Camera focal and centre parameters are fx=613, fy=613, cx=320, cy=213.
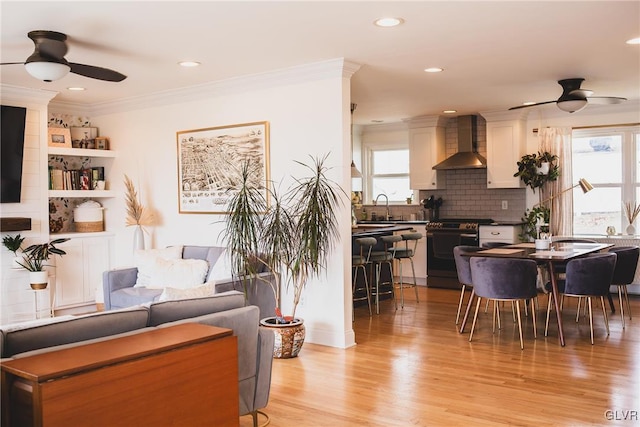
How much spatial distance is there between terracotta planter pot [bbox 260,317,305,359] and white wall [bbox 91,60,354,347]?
19.5 inches

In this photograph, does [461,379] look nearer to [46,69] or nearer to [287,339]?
[287,339]

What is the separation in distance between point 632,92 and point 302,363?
5.25 m

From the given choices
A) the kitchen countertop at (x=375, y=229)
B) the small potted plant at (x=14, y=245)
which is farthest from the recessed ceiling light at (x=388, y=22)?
the small potted plant at (x=14, y=245)

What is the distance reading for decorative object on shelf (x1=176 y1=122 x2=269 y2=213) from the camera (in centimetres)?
601

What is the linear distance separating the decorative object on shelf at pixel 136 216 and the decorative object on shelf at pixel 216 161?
59 centimetres

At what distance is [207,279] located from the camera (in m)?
5.82

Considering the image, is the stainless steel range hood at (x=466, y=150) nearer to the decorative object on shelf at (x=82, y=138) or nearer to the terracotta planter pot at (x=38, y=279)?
the decorative object on shelf at (x=82, y=138)

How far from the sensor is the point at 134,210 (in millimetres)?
7055

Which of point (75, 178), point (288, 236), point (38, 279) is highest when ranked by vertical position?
point (75, 178)

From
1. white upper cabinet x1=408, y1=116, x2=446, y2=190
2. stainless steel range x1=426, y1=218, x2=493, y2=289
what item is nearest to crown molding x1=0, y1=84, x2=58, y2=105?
white upper cabinet x1=408, y1=116, x2=446, y2=190

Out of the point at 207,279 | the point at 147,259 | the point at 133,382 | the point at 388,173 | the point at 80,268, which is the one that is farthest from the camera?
the point at 388,173

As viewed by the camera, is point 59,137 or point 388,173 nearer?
point 59,137

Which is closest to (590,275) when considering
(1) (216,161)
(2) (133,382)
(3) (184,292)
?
(3) (184,292)

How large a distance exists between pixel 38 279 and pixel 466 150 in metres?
6.01
